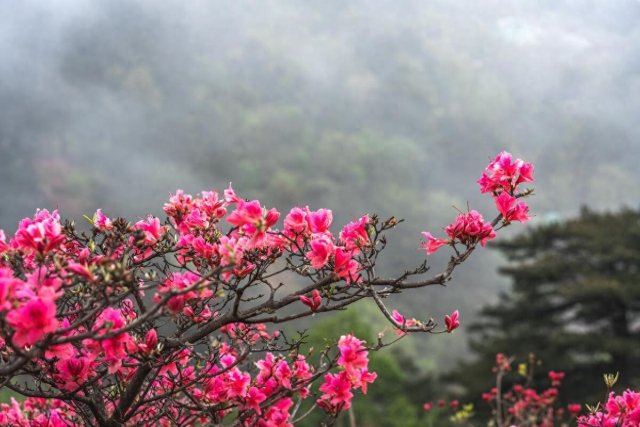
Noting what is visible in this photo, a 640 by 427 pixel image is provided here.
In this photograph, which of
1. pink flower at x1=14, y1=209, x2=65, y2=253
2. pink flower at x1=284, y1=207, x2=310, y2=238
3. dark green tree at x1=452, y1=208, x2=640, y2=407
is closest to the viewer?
pink flower at x1=14, y1=209, x2=65, y2=253

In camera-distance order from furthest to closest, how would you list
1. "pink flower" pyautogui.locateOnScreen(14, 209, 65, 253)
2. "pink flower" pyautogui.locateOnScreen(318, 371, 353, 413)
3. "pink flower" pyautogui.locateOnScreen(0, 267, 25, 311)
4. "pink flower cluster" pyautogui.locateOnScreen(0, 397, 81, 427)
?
"pink flower cluster" pyautogui.locateOnScreen(0, 397, 81, 427) < "pink flower" pyautogui.locateOnScreen(318, 371, 353, 413) < "pink flower" pyautogui.locateOnScreen(14, 209, 65, 253) < "pink flower" pyautogui.locateOnScreen(0, 267, 25, 311)

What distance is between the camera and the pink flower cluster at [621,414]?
2.50 m

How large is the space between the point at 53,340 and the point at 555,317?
21378 millimetres

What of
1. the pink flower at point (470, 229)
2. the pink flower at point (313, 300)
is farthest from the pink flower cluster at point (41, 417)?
the pink flower at point (470, 229)

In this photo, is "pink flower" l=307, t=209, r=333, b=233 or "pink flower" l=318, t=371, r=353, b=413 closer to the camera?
"pink flower" l=307, t=209, r=333, b=233

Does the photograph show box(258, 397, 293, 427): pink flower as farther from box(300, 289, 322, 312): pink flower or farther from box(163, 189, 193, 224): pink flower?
box(163, 189, 193, 224): pink flower

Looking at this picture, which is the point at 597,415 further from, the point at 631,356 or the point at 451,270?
the point at 631,356

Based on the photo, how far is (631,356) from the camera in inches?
729

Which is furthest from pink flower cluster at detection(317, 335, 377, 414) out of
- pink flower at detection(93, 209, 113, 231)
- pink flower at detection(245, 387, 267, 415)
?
pink flower at detection(93, 209, 113, 231)

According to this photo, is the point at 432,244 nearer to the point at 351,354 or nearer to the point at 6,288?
the point at 351,354

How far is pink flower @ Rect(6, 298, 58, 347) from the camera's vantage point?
163cm

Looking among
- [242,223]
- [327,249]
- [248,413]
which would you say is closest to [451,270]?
[327,249]

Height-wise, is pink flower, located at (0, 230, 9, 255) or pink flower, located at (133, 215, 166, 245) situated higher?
pink flower, located at (133, 215, 166, 245)

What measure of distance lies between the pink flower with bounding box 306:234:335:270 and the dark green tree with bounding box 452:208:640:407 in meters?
18.2
